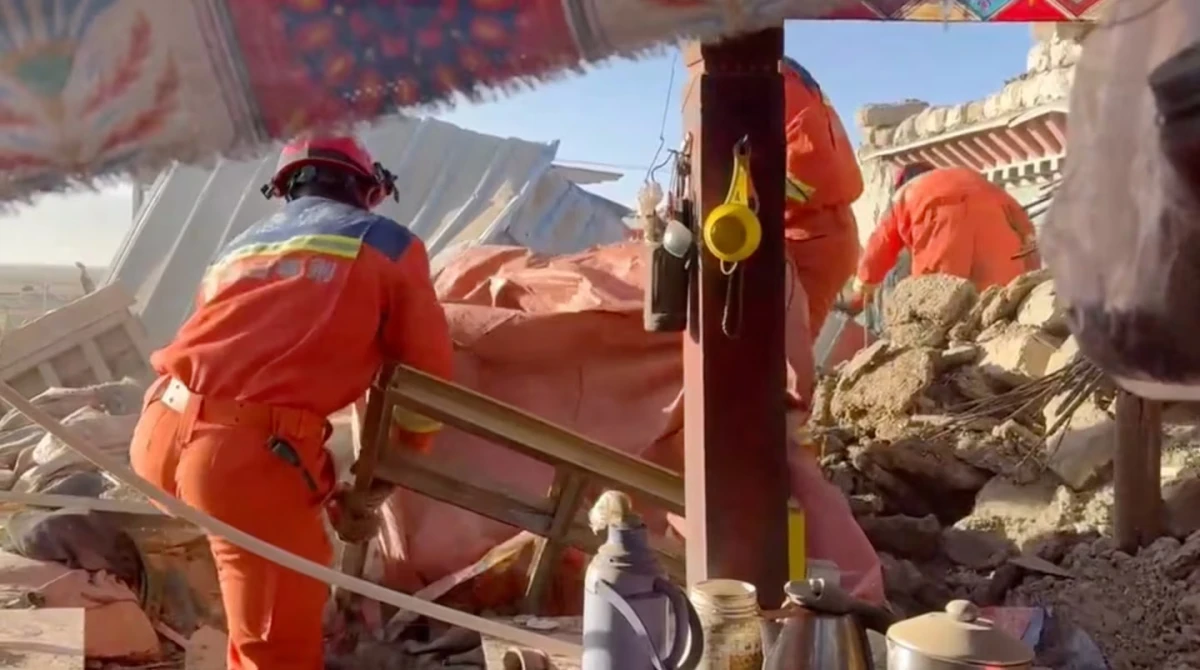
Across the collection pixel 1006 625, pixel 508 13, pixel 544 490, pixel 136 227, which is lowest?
pixel 1006 625

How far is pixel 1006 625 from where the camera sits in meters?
2.88

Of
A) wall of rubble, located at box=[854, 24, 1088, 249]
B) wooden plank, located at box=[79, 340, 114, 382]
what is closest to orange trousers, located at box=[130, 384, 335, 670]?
wooden plank, located at box=[79, 340, 114, 382]

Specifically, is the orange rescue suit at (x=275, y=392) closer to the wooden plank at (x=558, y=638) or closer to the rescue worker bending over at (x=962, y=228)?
the wooden plank at (x=558, y=638)

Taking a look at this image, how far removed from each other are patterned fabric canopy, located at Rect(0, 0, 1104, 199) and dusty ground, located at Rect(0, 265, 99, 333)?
17.4ft

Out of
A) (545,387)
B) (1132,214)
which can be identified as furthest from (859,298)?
(1132,214)

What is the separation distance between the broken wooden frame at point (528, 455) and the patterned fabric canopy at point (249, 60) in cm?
204

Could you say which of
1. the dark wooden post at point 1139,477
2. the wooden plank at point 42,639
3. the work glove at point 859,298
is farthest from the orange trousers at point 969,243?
the wooden plank at point 42,639

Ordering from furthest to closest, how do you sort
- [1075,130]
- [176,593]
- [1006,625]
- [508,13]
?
[176,593]
[1006,625]
[508,13]
[1075,130]

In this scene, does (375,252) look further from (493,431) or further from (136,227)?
(136,227)

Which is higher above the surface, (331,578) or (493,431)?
(493,431)

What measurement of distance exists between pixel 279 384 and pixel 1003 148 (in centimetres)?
855

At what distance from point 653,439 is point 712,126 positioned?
6.19ft

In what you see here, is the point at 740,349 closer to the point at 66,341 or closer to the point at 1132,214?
the point at 1132,214

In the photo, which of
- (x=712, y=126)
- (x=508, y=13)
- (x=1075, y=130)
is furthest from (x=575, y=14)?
(x=712, y=126)
